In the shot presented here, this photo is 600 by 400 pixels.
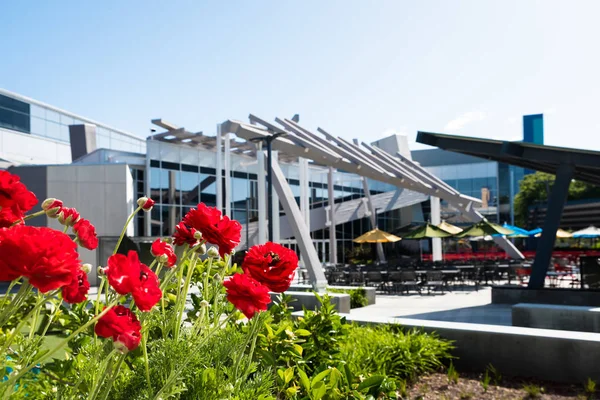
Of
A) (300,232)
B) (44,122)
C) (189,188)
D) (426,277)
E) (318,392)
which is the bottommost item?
(426,277)

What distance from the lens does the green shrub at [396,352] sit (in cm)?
492

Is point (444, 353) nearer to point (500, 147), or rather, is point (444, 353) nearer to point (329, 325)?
point (329, 325)

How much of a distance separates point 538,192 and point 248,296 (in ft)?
192

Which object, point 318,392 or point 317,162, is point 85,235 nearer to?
point 318,392

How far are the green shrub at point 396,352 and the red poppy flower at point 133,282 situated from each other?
3698 millimetres

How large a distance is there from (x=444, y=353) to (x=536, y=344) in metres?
0.97

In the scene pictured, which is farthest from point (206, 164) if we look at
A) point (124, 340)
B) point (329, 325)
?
point (124, 340)

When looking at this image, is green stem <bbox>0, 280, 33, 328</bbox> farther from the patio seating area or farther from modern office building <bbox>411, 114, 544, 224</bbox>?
modern office building <bbox>411, 114, 544, 224</bbox>

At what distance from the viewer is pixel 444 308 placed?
13930mm

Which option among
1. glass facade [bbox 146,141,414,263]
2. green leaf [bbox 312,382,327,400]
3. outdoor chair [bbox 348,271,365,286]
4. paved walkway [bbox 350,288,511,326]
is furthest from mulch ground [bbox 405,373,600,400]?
glass facade [bbox 146,141,414,263]

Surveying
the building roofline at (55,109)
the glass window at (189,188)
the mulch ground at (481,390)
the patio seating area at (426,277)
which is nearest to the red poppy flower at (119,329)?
the mulch ground at (481,390)

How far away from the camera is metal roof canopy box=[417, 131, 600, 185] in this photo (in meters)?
12.2

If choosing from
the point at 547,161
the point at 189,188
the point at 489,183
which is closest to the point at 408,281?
the point at 547,161

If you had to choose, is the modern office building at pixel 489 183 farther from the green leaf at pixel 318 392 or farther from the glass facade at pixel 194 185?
the green leaf at pixel 318 392
